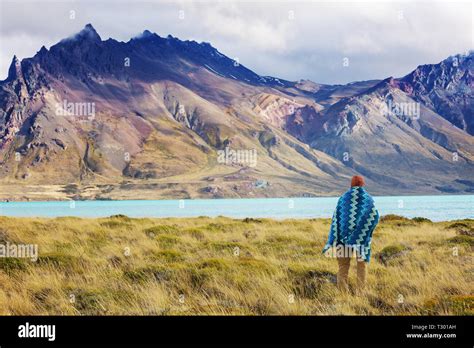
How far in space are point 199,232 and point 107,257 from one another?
8406 millimetres

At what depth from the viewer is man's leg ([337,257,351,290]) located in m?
11.6

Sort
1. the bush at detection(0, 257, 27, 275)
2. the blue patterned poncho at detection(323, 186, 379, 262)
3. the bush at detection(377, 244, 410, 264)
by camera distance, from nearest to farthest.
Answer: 1. the blue patterned poncho at detection(323, 186, 379, 262)
2. the bush at detection(0, 257, 27, 275)
3. the bush at detection(377, 244, 410, 264)

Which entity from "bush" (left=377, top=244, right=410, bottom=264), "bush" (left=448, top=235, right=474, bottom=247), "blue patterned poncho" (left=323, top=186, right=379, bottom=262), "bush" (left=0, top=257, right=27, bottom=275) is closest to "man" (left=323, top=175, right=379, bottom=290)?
"blue patterned poncho" (left=323, top=186, right=379, bottom=262)

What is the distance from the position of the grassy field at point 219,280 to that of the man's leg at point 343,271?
0.21 meters

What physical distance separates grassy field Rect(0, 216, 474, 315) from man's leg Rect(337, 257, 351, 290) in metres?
0.21

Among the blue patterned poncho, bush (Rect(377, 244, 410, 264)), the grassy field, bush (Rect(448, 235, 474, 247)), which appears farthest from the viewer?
bush (Rect(448, 235, 474, 247))

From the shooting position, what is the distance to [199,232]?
24.2 metres

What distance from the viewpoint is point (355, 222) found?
37.7 ft

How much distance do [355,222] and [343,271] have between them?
45.1 inches

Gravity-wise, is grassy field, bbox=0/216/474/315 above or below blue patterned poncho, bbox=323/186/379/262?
below

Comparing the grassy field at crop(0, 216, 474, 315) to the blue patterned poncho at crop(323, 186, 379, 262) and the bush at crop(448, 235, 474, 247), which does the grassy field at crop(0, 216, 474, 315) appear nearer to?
the bush at crop(448, 235, 474, 247)

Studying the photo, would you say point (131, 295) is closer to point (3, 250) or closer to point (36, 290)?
point (36, 290)
